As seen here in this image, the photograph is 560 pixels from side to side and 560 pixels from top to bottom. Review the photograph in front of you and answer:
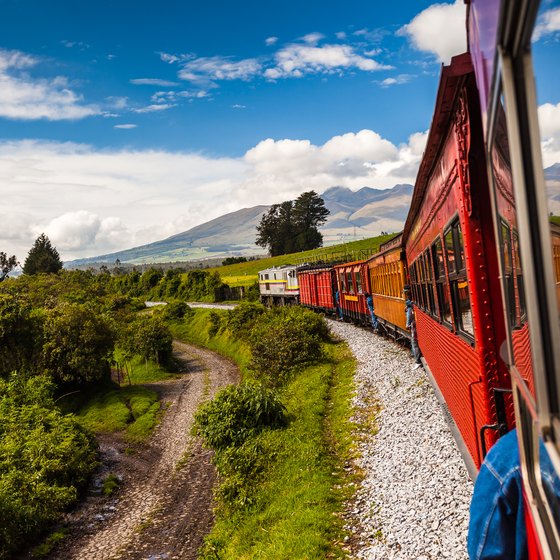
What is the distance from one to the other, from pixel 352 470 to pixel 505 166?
8.88 meters

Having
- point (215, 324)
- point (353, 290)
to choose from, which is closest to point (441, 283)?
point (353, 290)

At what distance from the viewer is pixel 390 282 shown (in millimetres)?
15938

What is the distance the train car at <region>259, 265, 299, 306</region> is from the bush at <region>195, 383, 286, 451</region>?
2844 cm

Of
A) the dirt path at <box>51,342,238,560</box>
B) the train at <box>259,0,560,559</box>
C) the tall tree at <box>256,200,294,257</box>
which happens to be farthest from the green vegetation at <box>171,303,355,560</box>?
the tall tree at <box>256,200,294,257</box>

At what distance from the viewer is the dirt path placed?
11406 mm

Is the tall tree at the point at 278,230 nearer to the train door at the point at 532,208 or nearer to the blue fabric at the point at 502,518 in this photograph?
the blue fabric at the point at 502,518

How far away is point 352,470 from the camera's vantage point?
32.6 ft

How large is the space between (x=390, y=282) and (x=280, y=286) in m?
30.6

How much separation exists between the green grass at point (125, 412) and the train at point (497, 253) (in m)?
15.9

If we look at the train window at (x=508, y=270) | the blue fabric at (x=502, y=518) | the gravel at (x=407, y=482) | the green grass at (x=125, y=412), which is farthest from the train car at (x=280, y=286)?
the blue fabric at (x=502, y=518)

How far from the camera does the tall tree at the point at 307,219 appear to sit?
109 meters

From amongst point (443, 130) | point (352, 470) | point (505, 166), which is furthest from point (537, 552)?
point (352, 470)

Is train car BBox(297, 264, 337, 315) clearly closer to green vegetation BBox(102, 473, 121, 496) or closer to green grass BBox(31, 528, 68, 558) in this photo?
green vegetation BBox(102, 473, 121, 496)

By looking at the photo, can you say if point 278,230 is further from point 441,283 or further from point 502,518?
point 502,518
